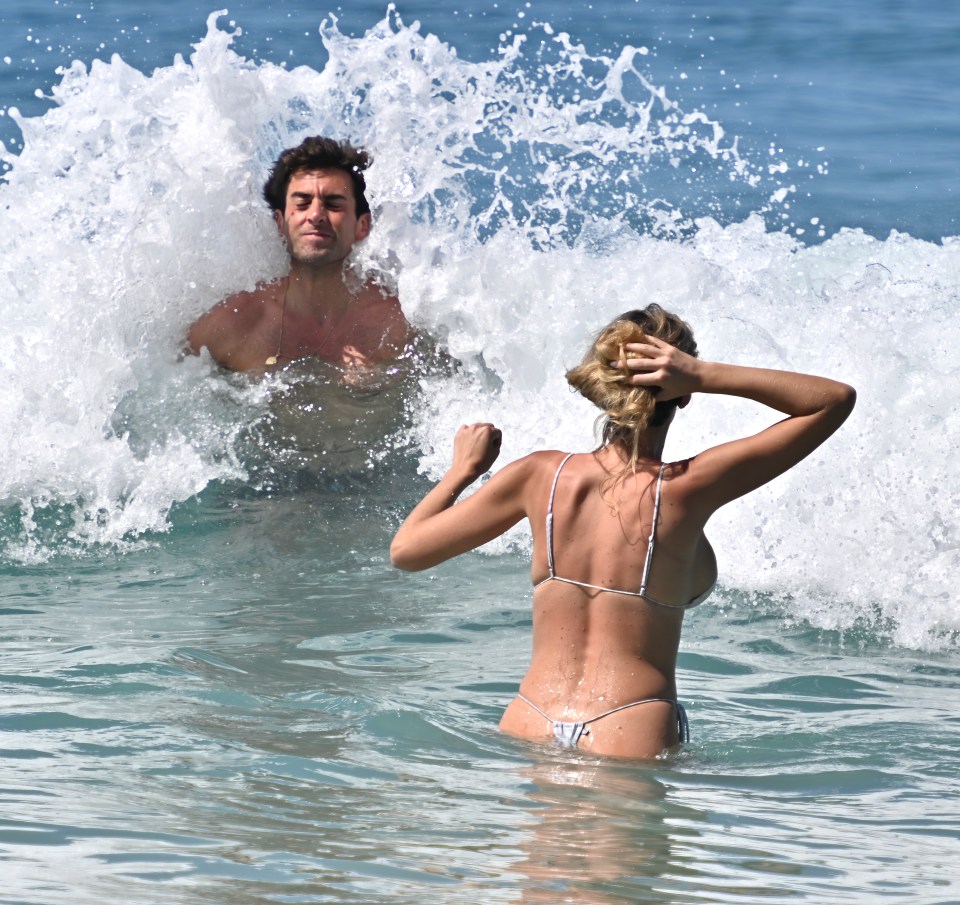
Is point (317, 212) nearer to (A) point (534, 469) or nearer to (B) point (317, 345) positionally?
(B) point (317, 345)

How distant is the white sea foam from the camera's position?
6449 millimetres

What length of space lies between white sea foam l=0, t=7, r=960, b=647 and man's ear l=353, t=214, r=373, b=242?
0.12m

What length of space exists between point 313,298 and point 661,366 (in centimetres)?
400

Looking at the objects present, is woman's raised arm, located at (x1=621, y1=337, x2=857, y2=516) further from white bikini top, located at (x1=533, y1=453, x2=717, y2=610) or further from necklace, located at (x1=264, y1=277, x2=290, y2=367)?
necklace, located at (x1=264, y1=277, x2=290, y2=367)

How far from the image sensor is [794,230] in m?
11.4

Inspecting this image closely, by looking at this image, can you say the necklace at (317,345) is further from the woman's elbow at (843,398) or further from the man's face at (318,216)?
the woman's elbow at (843,398)

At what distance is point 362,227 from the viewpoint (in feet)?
24.1

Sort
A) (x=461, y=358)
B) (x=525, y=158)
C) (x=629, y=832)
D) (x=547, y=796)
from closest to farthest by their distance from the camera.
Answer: (x=629, y=832) < (x=547, y=796) < (x=461, y=358) < (x=525, y=158)

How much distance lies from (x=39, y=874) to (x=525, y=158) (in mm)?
9866

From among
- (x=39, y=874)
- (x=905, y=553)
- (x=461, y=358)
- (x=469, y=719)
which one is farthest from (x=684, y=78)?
(x=39, y=874)

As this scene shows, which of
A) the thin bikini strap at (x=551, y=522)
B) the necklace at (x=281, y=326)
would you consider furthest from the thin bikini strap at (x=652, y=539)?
the necklace at (x=281, y=326)

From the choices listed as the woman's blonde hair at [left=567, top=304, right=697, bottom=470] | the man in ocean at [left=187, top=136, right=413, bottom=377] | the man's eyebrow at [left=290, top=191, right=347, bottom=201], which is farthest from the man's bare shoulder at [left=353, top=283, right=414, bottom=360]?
the woman's blonde hair at [left=567, top=304, right=697, bottom=470]

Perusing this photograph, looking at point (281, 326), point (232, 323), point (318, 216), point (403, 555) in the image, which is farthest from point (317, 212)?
point (403, 555)

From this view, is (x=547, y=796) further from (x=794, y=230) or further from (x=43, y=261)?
(x=794, y=230)
